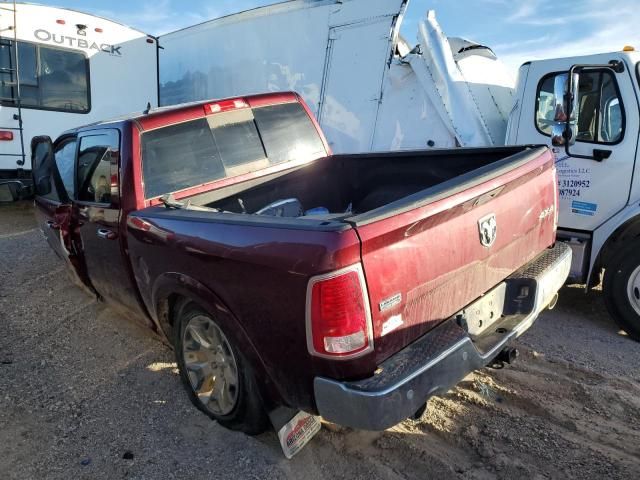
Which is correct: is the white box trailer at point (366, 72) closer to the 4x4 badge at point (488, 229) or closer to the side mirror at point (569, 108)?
the side mirror at point (569, 108)

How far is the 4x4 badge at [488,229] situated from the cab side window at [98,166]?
7.54 feet

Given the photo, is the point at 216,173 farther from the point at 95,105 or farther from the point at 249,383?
the point at 95,105

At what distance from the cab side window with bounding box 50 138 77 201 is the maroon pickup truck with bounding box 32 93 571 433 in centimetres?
3

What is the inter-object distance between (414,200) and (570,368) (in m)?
2.18

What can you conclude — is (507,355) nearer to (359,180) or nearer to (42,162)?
(359,180)

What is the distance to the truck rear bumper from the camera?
2.04m

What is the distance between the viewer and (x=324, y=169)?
4441mm

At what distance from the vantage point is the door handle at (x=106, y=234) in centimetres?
338

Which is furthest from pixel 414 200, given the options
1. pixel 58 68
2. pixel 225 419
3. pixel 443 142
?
pixel 58 68

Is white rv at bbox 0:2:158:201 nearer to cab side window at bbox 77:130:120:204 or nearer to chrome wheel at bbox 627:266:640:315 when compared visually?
cab side window at bbox 77:130:120:204

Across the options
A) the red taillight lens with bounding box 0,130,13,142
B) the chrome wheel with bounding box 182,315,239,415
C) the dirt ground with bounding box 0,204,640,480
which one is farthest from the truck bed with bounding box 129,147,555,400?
the red taillight lens with bounding box 0,130,13,142

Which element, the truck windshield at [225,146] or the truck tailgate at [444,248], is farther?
the truck windshield at [225,146]

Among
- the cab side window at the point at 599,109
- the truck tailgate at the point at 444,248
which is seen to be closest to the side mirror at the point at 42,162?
the truck tailgate at the point at 444,248

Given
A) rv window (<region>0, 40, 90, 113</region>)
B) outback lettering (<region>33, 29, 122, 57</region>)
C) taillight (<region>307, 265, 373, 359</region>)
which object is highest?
outback lettering (<region>33, 29, 122, 57</region>)
